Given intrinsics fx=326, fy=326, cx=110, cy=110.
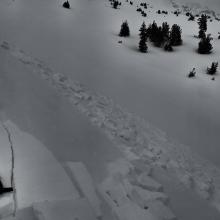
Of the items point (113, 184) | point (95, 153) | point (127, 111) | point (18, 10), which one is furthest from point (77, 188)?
point (18, 10)

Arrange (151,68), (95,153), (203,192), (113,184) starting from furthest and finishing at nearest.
Result: 1. (151,68)
2. (203,192)
3. (95,153)
4. (113,184)

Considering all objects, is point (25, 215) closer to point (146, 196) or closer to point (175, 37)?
point (146, 196)

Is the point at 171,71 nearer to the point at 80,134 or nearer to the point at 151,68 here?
the point at 151,68

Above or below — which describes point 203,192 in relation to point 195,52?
below

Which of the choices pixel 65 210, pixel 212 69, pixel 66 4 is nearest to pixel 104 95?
pixel 212 69

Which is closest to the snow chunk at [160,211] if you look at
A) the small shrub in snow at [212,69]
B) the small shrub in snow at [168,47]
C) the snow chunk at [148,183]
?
the snow chunk at [148,183]

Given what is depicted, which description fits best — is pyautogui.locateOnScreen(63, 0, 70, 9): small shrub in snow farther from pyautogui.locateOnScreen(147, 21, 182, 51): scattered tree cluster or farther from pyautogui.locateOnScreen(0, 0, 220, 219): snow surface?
pyautogui.locateOnScreen(147, 21, 182, 51): scattered tree cluster
